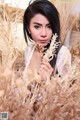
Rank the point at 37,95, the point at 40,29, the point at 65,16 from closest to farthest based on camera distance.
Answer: the point at 37,95, the point at 40,29, the point at 65,16

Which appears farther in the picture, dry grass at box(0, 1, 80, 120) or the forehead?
the forehead

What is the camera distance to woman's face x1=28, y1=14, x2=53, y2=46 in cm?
79

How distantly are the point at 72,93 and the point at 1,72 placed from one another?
0.11 meters

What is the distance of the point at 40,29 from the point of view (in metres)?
0.85

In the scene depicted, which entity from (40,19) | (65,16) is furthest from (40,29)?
(65,16)

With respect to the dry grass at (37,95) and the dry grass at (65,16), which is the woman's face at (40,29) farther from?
the dry grass at (65,16)

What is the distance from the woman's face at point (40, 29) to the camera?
793 mm

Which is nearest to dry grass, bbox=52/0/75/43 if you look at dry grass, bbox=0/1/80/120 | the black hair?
the black hair

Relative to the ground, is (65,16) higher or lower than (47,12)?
lower

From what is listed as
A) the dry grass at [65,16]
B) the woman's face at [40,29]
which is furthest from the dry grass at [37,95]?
the dry grass at [65,16]

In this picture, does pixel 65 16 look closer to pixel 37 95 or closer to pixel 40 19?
pixel 40 19

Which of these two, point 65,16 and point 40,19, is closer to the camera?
point 40,19

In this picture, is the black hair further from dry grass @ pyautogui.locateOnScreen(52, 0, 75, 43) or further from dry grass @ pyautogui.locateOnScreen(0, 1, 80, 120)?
dry grass @ pyautogui.locateOnScreen(52, 0, 75, 43)

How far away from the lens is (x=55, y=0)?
1618 mm
